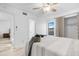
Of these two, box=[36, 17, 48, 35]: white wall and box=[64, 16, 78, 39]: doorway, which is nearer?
box=[36, 17, 48, 35]: white wall

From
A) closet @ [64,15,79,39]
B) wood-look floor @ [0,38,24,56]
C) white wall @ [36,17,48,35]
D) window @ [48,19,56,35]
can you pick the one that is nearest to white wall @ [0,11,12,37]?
wood-look floor @ [0,38,24,56]

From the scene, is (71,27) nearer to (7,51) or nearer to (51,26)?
(51,26)

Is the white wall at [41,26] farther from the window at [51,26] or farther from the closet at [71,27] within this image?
the closet at [71,27]

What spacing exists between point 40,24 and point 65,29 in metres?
0.69

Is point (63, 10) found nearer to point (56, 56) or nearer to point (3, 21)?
point (56, 56)

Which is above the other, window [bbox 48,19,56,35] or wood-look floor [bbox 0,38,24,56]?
window [bbox 48,19,56,35]

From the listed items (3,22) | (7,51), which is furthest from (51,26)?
(7,51)

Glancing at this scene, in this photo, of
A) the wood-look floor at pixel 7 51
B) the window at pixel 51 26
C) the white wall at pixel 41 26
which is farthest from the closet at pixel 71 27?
the wood-look floor at pixel 7 51

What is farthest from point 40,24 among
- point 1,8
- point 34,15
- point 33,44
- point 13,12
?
point 1,8

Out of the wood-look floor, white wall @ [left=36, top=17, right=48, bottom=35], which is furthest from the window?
the wood-look floor

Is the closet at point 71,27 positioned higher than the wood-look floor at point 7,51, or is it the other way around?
the closet at point 71,27

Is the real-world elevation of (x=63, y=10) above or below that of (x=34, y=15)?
above

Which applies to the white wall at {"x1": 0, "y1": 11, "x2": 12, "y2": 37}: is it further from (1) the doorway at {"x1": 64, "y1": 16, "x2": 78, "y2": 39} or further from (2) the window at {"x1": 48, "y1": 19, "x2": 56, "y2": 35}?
(1) the doorway at {"x1": 64, "y1": 16, "x2": 78, "y2": 39}

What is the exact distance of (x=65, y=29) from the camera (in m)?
2.13
